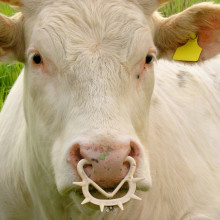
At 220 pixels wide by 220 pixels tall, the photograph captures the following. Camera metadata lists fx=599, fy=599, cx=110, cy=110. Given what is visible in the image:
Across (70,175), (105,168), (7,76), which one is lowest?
(7,76)

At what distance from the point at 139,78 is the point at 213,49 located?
2.88 feet

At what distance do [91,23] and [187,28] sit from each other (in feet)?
2.68

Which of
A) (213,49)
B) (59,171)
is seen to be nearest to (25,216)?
(59,171)

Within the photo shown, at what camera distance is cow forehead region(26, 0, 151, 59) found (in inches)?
131

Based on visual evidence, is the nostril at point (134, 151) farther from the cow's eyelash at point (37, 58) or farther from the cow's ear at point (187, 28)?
the cow's ear at point (187, 28)

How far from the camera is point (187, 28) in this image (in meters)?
3.92

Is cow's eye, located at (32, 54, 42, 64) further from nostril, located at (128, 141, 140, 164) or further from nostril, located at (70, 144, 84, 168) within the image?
nostril, located at (128, 141, 140, 164)

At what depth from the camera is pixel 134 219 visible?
4.00m

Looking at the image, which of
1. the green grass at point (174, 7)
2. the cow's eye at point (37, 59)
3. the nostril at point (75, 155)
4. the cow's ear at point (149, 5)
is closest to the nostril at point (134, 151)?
the nostril at point (75, 155)

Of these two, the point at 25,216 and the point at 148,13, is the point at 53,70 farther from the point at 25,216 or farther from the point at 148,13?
the point at 25,216

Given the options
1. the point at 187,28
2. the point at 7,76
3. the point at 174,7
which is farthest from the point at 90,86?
the point at 174,7

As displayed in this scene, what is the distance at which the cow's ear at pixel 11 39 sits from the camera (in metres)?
3.68

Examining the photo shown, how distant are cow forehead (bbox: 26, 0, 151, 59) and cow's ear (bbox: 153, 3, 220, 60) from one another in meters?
0.38

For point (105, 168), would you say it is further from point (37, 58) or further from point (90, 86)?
point (37, 58)
